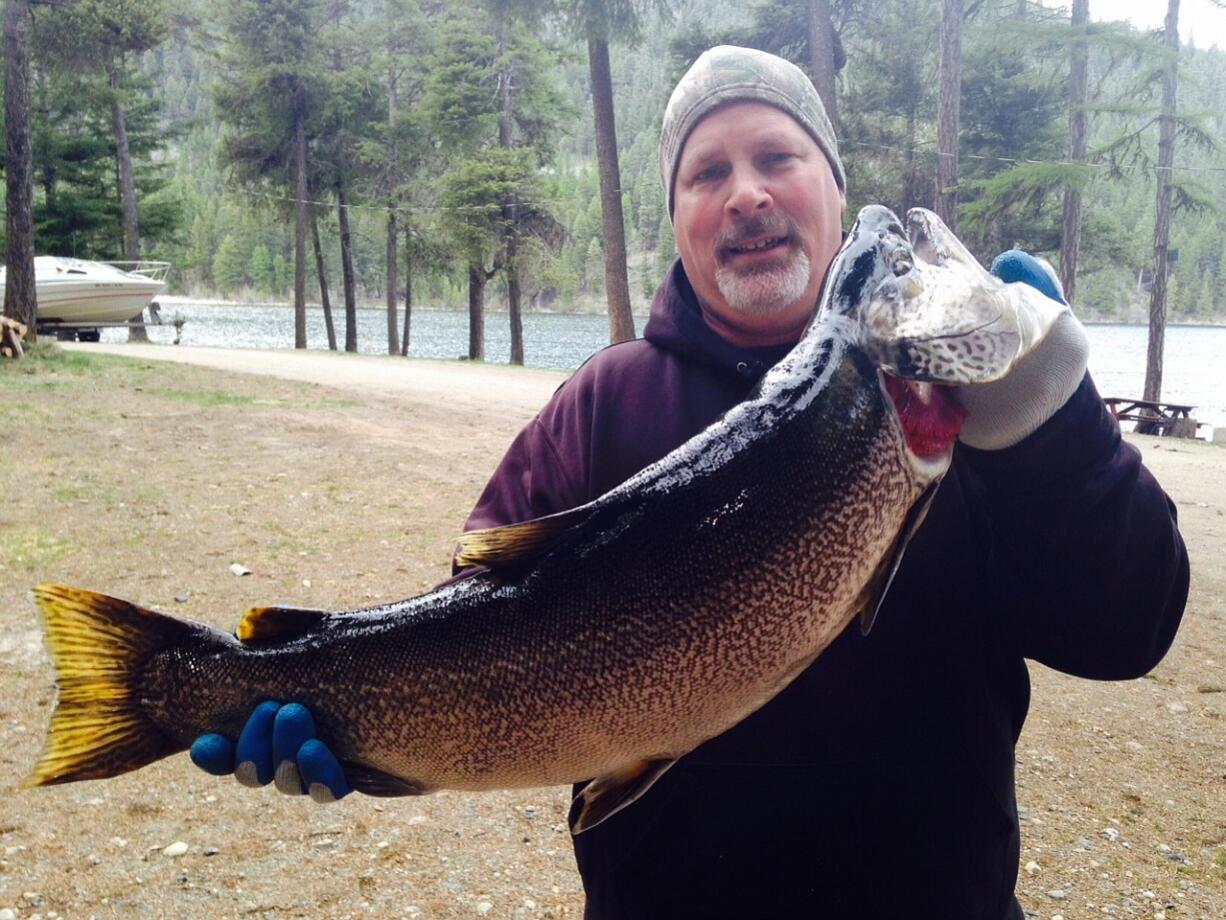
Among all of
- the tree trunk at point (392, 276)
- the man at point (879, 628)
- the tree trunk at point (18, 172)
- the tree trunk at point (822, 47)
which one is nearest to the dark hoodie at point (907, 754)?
the man at point (879, 628)

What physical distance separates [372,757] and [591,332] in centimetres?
8569

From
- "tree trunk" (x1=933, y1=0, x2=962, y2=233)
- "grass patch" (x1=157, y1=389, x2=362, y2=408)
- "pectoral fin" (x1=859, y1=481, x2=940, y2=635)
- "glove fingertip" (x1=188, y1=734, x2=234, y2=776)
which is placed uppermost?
"tree trunk" (x1=933, y1=0, x2=962, y2=233)

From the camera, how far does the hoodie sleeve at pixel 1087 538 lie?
5.67 feet

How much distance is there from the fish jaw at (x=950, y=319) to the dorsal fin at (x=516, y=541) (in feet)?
2.30

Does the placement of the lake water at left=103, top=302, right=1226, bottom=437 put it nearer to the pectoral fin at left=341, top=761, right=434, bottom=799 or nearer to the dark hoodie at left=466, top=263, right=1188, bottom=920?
the dark hoodie at left=466, top=263, right=1188, bottom=920

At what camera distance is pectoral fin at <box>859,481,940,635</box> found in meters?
1.74

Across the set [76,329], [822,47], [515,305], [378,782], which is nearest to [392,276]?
[515,305]

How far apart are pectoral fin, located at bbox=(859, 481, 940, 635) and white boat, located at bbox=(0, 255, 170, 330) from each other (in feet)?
102

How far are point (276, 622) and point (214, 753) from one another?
1.05ft

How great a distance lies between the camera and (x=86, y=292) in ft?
92.9

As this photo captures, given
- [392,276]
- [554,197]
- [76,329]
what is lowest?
[76,329]

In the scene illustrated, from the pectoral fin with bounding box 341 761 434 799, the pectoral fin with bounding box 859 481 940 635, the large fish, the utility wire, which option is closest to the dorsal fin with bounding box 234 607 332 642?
the large fish

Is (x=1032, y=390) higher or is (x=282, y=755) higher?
(x=1032, y=390)

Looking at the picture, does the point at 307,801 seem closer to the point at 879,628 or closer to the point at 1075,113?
the point at 879,628
